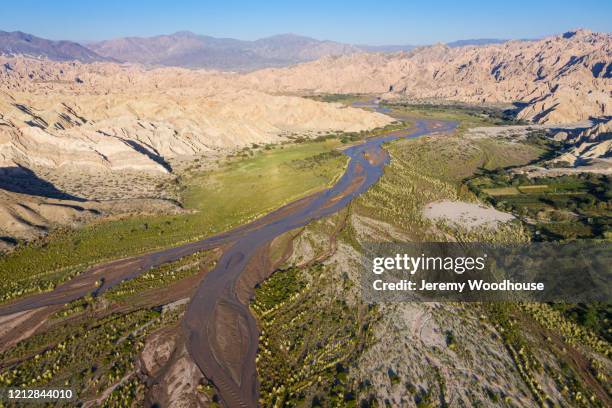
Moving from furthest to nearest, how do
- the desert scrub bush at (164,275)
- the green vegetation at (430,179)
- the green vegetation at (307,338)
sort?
the green vegetation at (430,179), the desert scrub bush at (164,275), the green vegetation at (307,338)

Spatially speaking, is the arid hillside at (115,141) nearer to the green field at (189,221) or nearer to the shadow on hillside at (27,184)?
the shadow on hillside at (27,184)

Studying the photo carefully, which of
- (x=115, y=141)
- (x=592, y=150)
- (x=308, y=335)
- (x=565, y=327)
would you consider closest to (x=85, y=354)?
(x=308, y=335)

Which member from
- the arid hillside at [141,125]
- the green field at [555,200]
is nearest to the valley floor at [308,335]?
the green field at [555,200]

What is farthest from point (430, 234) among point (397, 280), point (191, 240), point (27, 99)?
point (27, 99)

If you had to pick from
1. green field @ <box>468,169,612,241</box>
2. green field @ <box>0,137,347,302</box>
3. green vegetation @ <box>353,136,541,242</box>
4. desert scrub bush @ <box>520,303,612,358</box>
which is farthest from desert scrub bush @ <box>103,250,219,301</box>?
green field @ <box>468,169,612,241</box>

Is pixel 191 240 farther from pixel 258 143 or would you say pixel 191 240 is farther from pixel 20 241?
pixel 258 143

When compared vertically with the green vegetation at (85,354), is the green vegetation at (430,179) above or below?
below

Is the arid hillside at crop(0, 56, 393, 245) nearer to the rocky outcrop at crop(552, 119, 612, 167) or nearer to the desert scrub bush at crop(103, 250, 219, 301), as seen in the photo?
the desert scrub bush at crop(103, 250, 219, 301)
